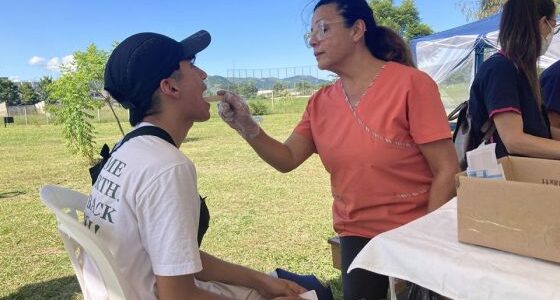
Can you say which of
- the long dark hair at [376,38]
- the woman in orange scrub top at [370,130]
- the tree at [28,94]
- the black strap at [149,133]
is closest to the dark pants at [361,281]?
the woman in orange scrub top at [370,130]

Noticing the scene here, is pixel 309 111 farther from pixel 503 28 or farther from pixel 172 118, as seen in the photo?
pixel 503 28

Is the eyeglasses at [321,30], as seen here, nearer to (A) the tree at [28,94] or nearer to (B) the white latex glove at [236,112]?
(B) the white latex glove at [236,112]

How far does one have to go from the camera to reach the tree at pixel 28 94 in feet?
180

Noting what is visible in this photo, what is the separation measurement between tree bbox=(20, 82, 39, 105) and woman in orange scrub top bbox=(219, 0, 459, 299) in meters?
60.9

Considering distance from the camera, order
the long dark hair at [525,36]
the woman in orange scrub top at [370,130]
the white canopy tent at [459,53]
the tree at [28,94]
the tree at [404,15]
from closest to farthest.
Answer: the woman in orange scrub top at [370,130] < the long dark hair at [525,36] < the white canopy tent at [459,53] < the tree at [404,15] < the tree at [28,94]

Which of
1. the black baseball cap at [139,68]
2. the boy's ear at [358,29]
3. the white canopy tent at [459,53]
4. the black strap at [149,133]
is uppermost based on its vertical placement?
the white canopy tent at [459,53]

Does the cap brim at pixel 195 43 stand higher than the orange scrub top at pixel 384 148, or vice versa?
the cap brim at pixel 195 43

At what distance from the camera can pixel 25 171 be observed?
914cm

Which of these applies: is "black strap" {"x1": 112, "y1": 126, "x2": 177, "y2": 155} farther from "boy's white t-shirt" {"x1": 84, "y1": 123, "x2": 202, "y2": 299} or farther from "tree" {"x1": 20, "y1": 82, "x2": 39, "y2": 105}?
"tree" {"x1": 20, "y1": 82, "x2": 39, "y2": 105}

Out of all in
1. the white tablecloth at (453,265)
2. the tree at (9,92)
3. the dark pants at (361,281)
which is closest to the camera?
the white tablecloth at (453,265)

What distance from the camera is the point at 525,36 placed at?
6.31 feet

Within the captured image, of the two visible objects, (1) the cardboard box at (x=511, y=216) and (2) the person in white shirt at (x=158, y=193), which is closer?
(1) the cardboard box at (x=511, y=216)

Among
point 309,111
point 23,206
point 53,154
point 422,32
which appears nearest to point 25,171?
point 53,154

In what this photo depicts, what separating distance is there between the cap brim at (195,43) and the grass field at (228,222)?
1493 millimetres
